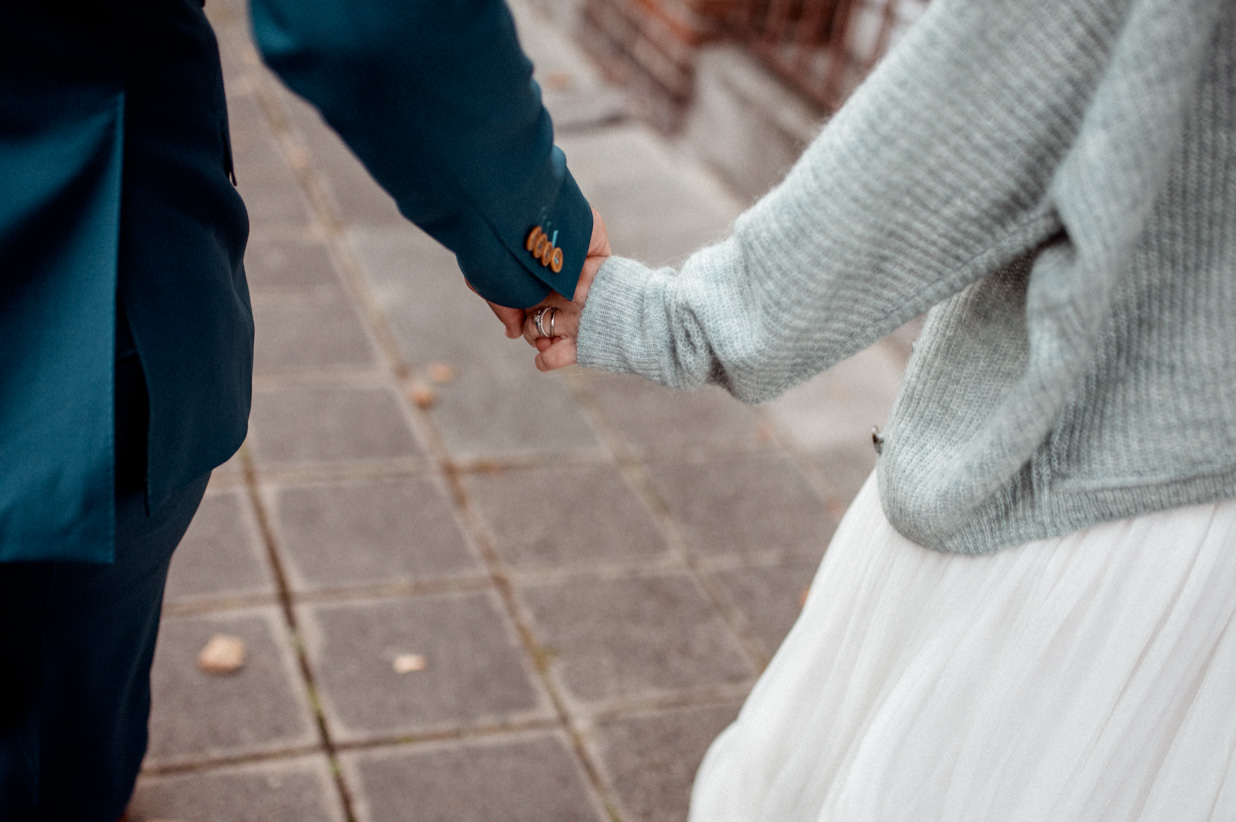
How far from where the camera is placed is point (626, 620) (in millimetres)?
2762

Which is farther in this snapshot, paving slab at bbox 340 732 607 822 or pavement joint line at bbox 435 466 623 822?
pavement joint line at bbox 435 466 623 822

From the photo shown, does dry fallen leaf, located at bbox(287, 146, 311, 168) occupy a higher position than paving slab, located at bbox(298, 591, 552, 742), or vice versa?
paving slab, located at bbox(298, 591, 552, 742)

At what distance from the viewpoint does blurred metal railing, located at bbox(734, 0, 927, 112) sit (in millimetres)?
4461

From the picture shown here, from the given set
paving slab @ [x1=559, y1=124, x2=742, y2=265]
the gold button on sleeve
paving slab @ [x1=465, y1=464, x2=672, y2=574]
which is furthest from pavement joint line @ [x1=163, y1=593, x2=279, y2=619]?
paving slab @ [x1=559, y1=124, x2=742, y2=265]

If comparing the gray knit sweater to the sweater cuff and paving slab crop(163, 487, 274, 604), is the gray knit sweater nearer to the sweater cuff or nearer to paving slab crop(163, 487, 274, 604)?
the sweater cuff

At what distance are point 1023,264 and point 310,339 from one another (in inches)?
108

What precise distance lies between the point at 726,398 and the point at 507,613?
4.22 feet

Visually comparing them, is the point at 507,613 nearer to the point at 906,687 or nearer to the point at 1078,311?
the point at 906,687

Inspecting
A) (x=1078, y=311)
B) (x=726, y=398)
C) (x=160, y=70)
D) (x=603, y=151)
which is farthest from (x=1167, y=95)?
(x=603, y=151)

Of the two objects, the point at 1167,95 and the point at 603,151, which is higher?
the point at 1167,95

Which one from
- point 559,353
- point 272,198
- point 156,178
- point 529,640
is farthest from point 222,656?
point 272,198

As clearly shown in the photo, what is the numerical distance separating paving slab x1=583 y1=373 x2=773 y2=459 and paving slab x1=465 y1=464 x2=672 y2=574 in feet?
0.68

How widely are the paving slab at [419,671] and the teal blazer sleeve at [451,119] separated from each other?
1.20 m

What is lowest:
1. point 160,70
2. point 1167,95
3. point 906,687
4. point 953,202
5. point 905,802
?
point 905,802
